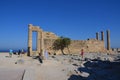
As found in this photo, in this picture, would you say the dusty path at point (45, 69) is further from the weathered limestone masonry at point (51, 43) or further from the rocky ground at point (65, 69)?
the weathered limestone masonry at point (51, 43)

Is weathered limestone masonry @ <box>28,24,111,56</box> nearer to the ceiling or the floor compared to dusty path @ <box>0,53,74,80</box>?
nearer to the ceiling

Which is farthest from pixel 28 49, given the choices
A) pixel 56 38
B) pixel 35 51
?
pixel 56 38

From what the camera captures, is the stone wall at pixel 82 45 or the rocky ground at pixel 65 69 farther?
the stone wall at pixel 82 45

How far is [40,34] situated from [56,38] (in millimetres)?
4243

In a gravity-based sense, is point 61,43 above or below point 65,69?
above

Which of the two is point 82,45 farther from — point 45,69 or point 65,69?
point 45,69

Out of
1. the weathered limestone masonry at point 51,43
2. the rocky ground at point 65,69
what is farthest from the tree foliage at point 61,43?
the rocky ground at point 65,69

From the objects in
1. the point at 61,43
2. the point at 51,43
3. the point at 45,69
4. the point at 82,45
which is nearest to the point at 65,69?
the point at 45,69

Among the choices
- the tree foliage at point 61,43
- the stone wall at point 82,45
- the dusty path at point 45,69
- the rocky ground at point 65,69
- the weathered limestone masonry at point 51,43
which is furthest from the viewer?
the tree foliage at point 61,43

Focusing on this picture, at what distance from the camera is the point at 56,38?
1503 inches

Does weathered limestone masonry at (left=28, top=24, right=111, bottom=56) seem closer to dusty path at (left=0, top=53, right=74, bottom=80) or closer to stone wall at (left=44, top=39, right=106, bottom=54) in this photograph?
stone wall at (left=44, top=39, right=106, bottom=54)

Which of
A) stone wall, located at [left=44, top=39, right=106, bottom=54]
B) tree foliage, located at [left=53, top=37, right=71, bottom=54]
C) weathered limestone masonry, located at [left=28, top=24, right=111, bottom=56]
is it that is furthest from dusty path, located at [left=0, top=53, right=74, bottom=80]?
tree foliage, located at [left=53, top=37, right=71, bottom=54]

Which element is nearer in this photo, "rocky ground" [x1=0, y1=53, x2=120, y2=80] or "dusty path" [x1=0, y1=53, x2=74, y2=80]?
"dusty path" [x1=0, y1=53, x2=74, y2=80]

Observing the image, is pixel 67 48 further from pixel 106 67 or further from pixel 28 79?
pixel 28 79
